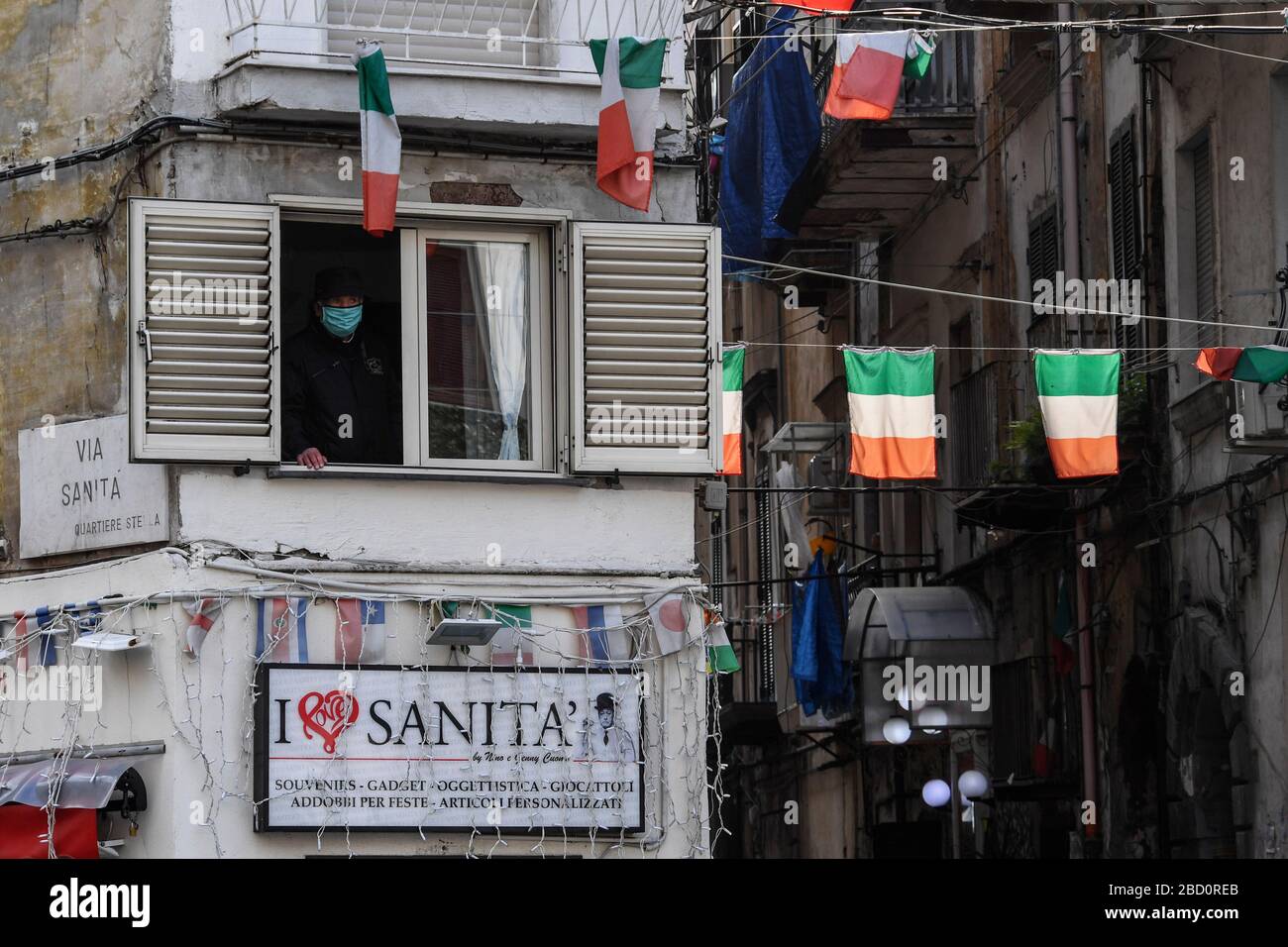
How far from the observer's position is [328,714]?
1292 cm

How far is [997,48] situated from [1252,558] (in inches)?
344

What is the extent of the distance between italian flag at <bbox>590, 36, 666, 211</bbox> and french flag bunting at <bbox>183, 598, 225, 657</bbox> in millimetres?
3172

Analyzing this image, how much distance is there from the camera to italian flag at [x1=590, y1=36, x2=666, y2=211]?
13281 millimetres

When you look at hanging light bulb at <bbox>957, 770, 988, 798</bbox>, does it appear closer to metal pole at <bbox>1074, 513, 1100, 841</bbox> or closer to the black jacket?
metal pole at <bbox>1074, 513, 1100, 841</bbox>

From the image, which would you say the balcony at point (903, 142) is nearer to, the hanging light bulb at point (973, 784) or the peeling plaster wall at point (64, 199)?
the hanging light bulb at point (973, 784)

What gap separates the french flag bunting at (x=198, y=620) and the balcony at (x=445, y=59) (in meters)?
2.74

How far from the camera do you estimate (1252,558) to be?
18.9 m

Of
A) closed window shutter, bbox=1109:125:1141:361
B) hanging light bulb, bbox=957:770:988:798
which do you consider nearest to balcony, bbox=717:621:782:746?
hanging light bulb, bbox=957:770:988:798

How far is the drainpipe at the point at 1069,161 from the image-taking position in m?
23.1

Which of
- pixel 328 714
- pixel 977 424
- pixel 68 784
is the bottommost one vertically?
pixel 68 784

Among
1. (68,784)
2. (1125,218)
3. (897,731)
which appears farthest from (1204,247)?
(68,784)

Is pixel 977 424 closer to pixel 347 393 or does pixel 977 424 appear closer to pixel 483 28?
pixel 483 28

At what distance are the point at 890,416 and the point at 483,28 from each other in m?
5.58
